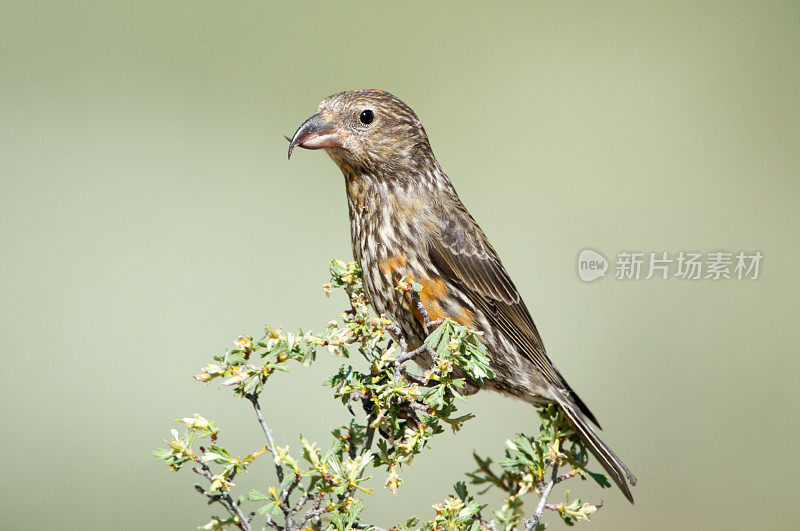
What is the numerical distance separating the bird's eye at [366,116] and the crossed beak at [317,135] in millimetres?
108

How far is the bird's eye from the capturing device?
2619 mm

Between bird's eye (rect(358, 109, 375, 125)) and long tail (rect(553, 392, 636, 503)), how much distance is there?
1.14 meters

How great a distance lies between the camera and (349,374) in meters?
1.91

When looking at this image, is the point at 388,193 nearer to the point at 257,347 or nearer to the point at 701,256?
the point at 257,347

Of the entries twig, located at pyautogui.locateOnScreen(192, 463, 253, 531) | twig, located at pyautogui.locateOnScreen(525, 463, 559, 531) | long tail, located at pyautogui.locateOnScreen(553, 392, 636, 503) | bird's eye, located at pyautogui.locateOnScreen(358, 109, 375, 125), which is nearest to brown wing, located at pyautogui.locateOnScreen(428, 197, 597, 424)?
long tail, located at pyautogui.locateOnScreen(553, 392, 636, 503)

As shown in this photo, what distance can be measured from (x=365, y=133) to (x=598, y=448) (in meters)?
1.28

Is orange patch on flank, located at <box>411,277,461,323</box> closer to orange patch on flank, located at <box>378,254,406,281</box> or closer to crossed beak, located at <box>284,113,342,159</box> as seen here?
orange patch on flank, located at <box>378,254,406,281</box>

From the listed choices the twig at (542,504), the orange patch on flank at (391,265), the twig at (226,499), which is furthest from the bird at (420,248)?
the twig at (226,499)

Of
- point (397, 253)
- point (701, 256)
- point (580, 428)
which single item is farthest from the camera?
point (701, 256)

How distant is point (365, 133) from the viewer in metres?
2.63

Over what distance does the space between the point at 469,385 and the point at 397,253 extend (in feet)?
1.64

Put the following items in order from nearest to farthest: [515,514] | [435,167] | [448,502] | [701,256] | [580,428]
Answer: [448,502] → [515,514] → [580,428] → [435,167] → [701,256]

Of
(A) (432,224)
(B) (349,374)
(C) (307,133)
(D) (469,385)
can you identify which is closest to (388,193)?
(A) (432,224)

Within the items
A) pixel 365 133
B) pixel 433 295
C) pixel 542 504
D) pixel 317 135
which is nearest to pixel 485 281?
pixel 433 295
